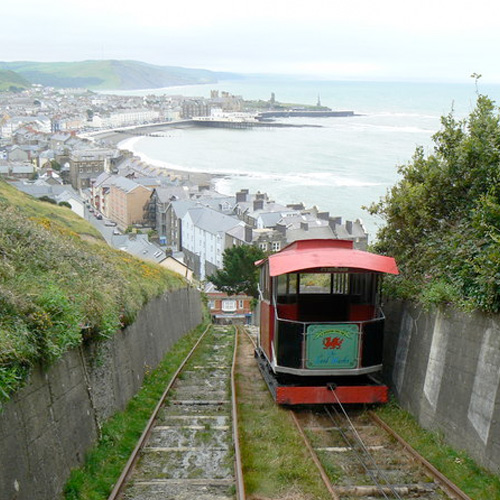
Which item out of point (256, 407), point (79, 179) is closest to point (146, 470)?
point (256, 407)

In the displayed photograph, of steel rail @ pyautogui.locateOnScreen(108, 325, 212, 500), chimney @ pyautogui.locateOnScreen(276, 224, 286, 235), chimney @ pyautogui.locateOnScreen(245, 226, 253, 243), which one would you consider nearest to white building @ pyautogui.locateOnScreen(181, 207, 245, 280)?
chimney @ pyautogui.locateOnScreen(245, 226, 253, 243)

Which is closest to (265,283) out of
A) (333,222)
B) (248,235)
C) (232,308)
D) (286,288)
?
(286,288)

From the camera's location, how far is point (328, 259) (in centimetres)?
1206

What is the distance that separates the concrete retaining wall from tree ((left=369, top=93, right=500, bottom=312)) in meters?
5.63

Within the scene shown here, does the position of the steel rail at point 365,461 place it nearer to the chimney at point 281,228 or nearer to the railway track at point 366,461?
the railway track at point 366,461

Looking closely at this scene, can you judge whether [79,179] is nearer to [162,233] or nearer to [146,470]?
[162,233]

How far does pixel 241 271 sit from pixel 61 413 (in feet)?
133

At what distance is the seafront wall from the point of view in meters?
8.95

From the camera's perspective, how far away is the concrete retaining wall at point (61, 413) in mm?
6918

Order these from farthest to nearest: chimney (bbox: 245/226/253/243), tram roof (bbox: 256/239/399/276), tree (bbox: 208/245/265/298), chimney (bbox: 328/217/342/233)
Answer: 1. chimney (bbox: 328/217/342/233)
2. chimney (bbox: 245/226/253/243)
3. tree (bbox: 208/245/265/298)
4. tram roof (bbox: 256/239/399/276)

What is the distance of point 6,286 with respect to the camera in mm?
8625

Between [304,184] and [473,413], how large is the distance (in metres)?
108

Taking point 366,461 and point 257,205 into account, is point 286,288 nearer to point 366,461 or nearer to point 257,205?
point 366,461

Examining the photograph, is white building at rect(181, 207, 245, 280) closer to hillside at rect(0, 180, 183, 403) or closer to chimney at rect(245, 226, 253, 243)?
chimney at rect(245, 226, 253, 243)
